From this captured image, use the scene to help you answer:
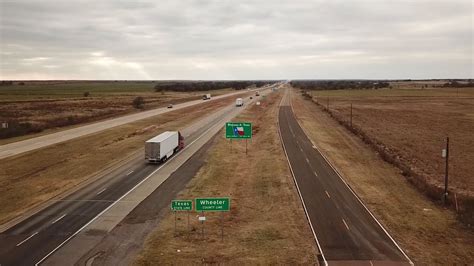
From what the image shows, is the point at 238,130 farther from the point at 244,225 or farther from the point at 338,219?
the point at 244,225

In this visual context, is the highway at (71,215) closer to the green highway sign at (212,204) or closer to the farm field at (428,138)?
the green highway sign at (212,204)

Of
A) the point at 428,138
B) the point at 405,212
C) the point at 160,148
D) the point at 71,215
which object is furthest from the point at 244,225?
the point at 428,138

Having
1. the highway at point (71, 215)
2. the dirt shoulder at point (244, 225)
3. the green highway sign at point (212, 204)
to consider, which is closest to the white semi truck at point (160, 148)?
the highway at point (71, 215)

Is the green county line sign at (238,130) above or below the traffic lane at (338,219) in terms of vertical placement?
above

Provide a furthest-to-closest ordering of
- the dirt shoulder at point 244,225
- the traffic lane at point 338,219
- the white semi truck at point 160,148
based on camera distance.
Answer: the white semi truck at point 160,148 < the traffic lane at point 338,219 < the dirt shoulder at point 244,225

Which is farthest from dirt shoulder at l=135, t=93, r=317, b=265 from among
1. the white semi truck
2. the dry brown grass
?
the dry brown grass

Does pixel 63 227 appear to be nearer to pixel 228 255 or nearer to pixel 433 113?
pixel 228 255

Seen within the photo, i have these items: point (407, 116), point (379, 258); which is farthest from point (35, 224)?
point (407, 116)
